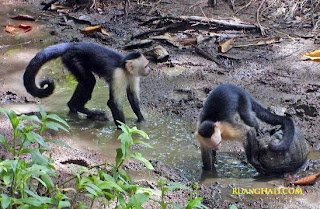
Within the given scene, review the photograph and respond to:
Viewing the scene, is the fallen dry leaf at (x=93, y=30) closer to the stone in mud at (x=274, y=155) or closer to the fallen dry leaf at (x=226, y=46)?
the fallen dry leaf at (x=226, y=46)

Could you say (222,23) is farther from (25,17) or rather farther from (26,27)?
(25,17)

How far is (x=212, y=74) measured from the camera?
19.6ft

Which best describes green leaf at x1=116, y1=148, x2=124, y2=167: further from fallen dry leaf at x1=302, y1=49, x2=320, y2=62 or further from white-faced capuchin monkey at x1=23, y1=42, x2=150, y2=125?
fallen dry leaf at x1=302, y1=49, x2=320, y2=62

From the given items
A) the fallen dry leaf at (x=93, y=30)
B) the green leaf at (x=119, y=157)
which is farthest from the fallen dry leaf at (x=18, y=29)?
the green leaf at (x=119, y=157)

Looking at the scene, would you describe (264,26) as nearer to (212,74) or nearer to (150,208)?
(212,74)

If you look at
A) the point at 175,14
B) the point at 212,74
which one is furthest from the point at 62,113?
the point at 175,14

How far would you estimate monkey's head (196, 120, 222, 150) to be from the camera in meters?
3.79

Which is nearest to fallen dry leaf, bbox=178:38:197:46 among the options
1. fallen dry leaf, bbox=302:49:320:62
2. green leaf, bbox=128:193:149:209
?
fallen dry leaf, bbox=302:49:320:62

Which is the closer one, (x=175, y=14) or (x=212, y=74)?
(x=212, y=74)

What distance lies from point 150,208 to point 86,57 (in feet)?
6.86

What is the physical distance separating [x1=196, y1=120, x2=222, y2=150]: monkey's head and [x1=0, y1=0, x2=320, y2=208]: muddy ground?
0.30 meters

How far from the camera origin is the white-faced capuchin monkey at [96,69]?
483 centimetres

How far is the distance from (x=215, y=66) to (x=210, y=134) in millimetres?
2529

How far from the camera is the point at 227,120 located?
4098 mm
